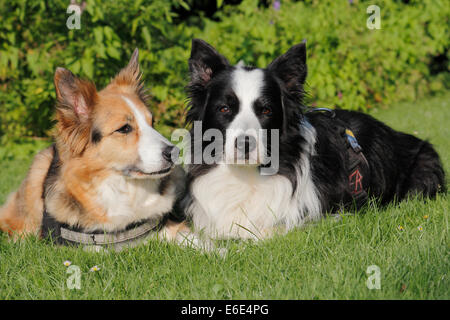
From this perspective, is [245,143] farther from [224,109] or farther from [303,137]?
[303,137]

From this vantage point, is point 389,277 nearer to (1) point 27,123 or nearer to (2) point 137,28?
(2) point 137,28

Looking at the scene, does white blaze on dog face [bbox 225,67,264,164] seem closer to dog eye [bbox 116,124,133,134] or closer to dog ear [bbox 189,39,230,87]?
dog ear [bbox 189,39,230,87]

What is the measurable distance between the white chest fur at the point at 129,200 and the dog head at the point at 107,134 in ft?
0.41

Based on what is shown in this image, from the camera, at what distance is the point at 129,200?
10.7 ft

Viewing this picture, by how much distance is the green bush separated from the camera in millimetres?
5879

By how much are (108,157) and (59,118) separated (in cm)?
43

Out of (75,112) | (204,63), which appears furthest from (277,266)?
(75,112)

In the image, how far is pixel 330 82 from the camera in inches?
281

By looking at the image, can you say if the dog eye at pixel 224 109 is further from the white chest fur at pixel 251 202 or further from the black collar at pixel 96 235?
the black collar at pixel 96 235

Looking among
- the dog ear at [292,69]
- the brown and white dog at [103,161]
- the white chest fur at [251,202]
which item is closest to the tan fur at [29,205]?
the brown and white dog at [103,161]

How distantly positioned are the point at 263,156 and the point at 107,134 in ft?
3.62

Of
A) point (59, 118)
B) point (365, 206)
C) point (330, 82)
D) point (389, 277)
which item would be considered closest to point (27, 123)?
point (59, 118)

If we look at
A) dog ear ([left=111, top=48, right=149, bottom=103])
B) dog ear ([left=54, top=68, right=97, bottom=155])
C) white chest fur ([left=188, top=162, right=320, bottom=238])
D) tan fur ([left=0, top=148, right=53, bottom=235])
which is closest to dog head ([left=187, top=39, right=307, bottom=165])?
white chest fur ([left=188, top=162, right=320, bottom=238])

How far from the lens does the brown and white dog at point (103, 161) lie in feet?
10.2
